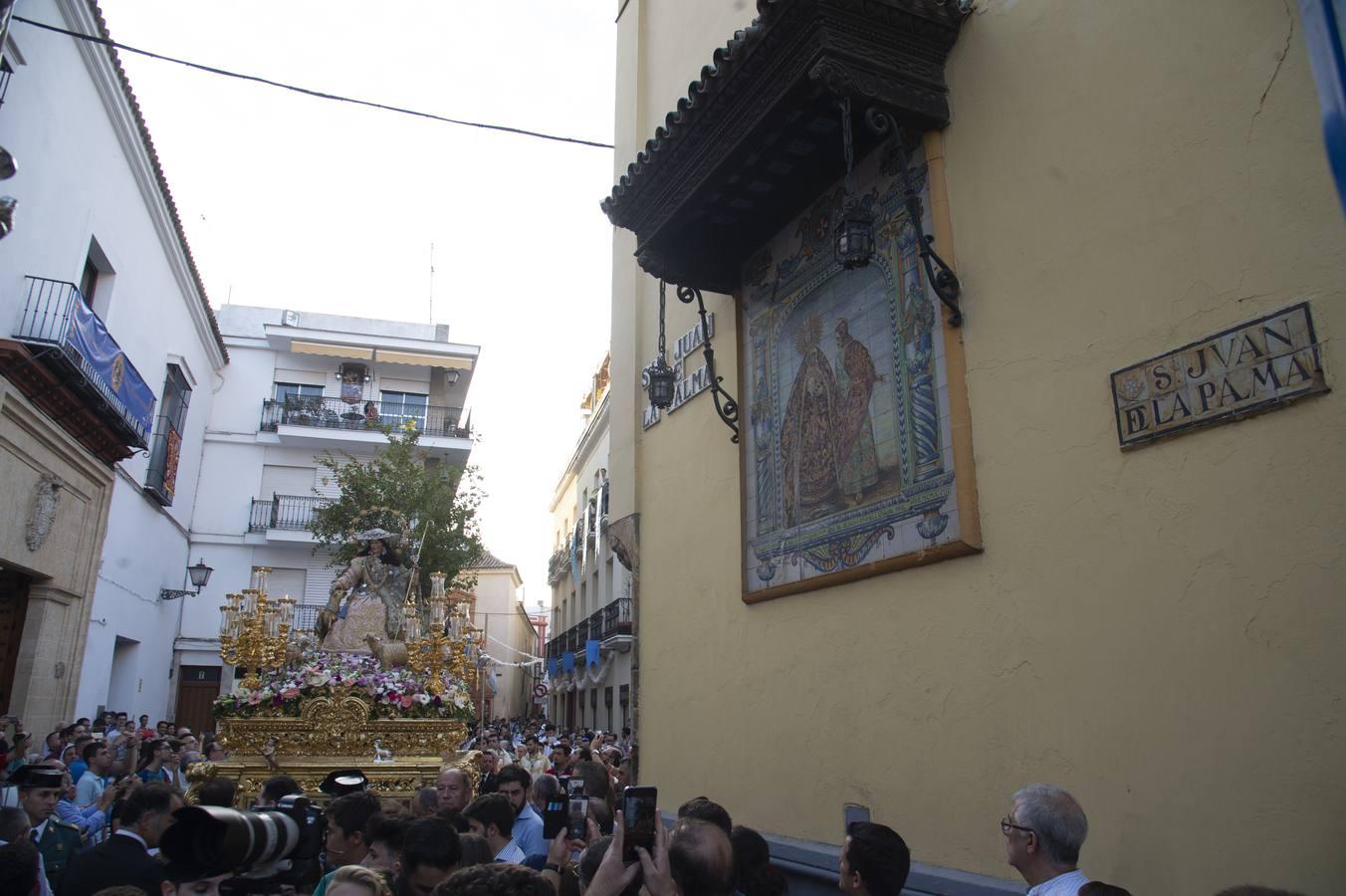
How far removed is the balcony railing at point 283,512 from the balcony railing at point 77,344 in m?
9.61

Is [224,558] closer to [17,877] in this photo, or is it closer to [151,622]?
[151,622]

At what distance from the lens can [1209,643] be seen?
12.0 ft

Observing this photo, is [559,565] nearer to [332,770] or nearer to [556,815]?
[332,770]

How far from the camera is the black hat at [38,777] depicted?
4.93 m

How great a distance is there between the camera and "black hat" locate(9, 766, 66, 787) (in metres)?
4.93

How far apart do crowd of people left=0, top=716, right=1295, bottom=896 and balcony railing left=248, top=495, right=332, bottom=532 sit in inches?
664

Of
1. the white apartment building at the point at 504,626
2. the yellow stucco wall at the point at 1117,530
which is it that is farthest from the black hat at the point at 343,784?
the white apartment building at the point at 504,626

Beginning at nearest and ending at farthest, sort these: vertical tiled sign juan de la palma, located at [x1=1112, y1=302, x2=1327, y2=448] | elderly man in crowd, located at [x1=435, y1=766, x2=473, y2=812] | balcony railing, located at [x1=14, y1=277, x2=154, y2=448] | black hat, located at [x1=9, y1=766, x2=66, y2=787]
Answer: vertical tiled sign juan de la palma, located at [x1=1112, y1=302, x2=1327, y2=448]
black hat, located at [x1=9, y1=766, x2=66, y2=787]
elderly man in crowd, located at [x1=435, y1=766, x2=473, y2=812]
balcony railing, located at [x1=14, y1=277, x2=154, y2=448]

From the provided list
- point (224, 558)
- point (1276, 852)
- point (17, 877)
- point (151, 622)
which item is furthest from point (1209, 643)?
point (224, 558)

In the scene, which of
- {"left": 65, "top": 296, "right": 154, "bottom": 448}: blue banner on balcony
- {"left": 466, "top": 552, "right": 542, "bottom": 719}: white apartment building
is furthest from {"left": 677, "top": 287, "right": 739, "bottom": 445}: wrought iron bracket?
{"left": 466, "top": 552, "right": 542, "bottom": 719}: white apartment building

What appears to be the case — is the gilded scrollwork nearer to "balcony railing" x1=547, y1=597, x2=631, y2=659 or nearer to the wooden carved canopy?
the wooden carved canopy

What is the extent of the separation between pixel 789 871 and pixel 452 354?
820 inches

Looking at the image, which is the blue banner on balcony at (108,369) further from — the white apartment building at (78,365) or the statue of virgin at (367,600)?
the statue of virgin at (367,600)

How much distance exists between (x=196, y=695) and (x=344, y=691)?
15276mm
